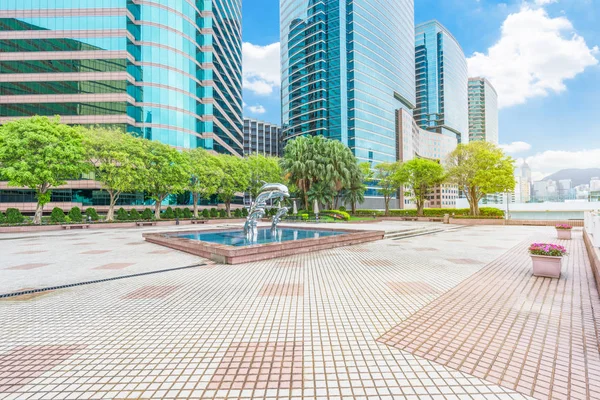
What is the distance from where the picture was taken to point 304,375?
3.22 m

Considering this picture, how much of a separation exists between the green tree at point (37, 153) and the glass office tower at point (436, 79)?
435 feet

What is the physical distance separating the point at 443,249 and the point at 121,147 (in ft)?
105

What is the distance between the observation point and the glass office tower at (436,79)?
411 feet

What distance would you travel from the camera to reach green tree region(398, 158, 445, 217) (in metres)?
38.0

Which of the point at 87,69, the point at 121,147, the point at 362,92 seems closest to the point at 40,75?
the point at 87,69

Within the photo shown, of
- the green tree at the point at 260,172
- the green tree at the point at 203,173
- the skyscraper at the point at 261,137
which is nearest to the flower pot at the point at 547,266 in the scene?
the green tree at the point at 203,173

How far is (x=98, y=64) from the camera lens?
4281cm

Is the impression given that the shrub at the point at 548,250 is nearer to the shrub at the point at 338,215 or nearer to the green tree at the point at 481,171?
the shrub at the point at 338,215

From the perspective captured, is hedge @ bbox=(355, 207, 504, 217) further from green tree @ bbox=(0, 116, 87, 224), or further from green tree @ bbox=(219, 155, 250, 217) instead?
green tree @ bbox=(0, 116, 87, 224)

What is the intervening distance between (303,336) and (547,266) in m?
7.42

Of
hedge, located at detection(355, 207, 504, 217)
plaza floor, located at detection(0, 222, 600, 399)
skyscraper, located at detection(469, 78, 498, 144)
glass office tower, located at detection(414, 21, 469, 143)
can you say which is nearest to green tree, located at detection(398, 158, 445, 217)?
hedge, located at detection(355, 207, 504, 217)

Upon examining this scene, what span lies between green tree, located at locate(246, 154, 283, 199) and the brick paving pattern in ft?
119

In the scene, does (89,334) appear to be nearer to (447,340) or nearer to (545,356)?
(447,340)

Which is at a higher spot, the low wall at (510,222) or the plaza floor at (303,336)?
the plaza floor at (303,336)
